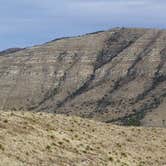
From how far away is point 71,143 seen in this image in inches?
1192

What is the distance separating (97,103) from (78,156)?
154m

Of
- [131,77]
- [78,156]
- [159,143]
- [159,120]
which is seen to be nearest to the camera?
[78,156]

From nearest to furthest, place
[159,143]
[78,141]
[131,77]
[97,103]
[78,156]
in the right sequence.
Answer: [78,156], [78,141], [159,143], [97,103], [131,77]

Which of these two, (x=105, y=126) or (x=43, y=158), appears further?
(x=105, y=126)

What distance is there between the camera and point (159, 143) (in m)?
37.7

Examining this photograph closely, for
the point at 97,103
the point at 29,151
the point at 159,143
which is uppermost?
the point at 29,151

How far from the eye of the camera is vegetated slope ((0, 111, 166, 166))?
26.8 meters

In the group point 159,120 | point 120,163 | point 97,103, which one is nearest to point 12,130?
point 120,163

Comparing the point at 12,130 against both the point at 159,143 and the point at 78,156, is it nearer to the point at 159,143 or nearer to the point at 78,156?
the point at 78,156

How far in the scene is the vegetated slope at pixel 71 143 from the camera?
2675 cm

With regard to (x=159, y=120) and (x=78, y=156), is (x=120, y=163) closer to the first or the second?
(x=78, y=156)

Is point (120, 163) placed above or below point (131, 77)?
above

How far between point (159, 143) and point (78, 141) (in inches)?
318

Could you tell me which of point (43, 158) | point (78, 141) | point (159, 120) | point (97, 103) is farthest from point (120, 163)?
point (97, 103)
